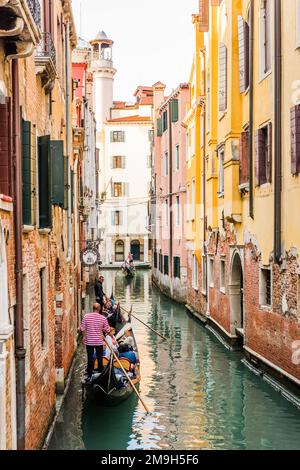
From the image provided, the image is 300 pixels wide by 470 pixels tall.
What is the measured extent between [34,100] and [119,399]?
4.54 m

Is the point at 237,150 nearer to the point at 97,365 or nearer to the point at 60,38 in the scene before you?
the point at 60,38

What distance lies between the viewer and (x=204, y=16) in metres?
18.9

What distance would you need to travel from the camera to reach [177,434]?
917 centimetres

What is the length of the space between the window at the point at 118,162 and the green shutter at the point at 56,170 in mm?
38878

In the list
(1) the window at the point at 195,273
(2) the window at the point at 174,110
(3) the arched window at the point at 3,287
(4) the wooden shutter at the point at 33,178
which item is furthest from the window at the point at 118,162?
(3) the arched window at the point at 3,287

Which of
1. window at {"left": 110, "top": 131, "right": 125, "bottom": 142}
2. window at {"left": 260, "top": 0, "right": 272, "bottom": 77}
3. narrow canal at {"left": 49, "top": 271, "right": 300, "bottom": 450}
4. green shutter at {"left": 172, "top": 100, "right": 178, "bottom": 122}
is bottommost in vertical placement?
narrow canal at {"left": 49, "top": 271, "right": 300, "bottom": 450}

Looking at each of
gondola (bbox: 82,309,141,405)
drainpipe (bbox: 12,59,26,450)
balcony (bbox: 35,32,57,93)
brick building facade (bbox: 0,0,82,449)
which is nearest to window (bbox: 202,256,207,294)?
brick building facade (bbox: 0,0,82,449)

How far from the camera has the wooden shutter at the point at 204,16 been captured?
18.8 m

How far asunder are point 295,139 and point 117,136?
38259 millimetres

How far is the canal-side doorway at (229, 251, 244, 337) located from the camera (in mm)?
15342

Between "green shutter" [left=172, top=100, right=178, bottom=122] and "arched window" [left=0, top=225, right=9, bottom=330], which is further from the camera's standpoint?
"green shutter" [left=172, top=100, right=178, bottom=122]

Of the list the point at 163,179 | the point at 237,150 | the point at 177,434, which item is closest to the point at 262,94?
the point at 237,150

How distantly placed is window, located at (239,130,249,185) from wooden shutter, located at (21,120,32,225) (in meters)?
7.28

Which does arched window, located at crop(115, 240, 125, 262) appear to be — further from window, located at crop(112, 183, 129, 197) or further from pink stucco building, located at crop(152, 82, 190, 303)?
pink stucco building, located at crop(152, 82, 190, 303)
